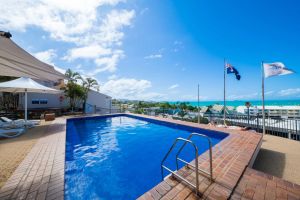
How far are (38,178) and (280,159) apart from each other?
6.24m

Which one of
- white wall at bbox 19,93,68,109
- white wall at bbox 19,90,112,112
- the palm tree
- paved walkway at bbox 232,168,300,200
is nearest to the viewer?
paved walkway at bbox 232,168,300,200

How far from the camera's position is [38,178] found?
3018mm

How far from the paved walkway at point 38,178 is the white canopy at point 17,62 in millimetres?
2035

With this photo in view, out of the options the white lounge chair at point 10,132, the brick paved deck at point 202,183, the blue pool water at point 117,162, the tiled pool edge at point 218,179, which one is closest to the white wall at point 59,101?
the white lounge chair at point 10,132

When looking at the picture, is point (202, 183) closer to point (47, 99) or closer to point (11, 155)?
point (11, 155)

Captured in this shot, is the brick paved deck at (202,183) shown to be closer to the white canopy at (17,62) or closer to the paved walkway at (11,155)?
the paved walkway at (11,155)

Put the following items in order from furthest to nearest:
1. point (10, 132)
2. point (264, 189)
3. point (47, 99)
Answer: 1. point (47, 99)
2. point (10, 132)
3. point (264, 189)

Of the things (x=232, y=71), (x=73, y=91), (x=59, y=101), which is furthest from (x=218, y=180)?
(x=59, y=101)

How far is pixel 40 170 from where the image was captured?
3.38 metres

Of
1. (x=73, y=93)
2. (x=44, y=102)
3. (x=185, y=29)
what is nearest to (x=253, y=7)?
(x=185, y=29)

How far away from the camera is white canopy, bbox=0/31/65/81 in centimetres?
193

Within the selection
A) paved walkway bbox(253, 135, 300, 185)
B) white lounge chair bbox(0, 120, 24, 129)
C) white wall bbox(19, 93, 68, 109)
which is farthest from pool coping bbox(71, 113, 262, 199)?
white wall bbox(19, 93, 68, 109)

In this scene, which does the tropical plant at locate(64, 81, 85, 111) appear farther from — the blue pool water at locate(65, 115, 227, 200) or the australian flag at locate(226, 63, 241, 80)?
the australian flag at locate(226, 63, 241, 80)

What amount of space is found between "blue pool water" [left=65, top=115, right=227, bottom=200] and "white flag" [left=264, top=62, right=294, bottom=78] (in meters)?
3.71
